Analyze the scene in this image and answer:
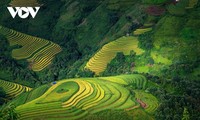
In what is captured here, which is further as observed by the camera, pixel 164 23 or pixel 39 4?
pixel 39 4

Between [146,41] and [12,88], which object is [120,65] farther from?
[12,88]

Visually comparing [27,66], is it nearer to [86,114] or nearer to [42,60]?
[42,60]

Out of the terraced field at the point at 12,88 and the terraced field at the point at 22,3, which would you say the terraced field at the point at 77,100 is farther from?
the terraced field at the point at 22,3

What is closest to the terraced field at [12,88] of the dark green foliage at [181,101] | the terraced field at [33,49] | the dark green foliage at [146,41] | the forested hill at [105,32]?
the forested hill at [105,32]

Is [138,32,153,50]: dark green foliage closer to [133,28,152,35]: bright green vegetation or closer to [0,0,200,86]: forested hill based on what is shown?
[0,0,200,86]: forested hill

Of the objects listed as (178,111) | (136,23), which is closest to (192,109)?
(178,111)

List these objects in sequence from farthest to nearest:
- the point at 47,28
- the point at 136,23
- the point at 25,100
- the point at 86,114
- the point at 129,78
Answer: the point at 47,28 < the point at 136,23 < the point at 129,78 < the point at 25,100 < the point at 86,114
